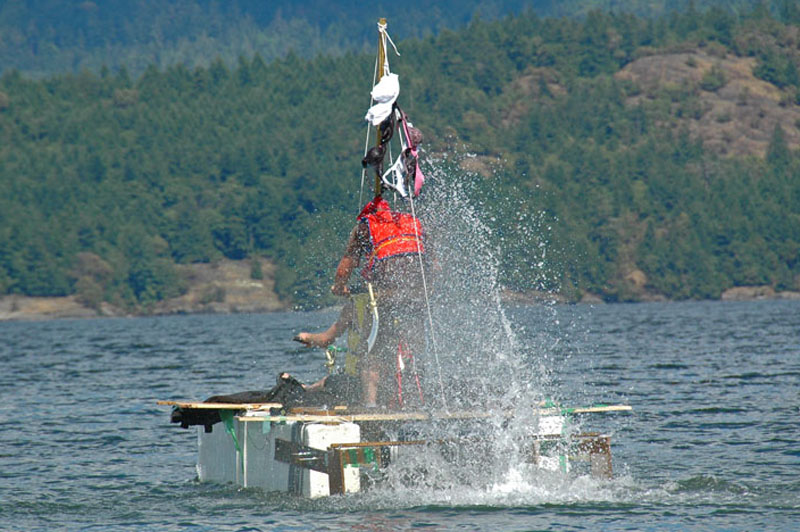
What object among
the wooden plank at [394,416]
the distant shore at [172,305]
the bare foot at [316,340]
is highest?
the distant shore at [172,305]

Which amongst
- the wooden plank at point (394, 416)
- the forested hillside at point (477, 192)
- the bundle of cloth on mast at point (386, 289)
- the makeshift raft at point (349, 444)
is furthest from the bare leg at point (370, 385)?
the forested hillside at point (477, 192)

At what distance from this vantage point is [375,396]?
14.7m

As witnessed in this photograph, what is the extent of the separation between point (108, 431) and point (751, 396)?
1338 cm

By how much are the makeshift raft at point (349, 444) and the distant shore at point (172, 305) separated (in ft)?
416

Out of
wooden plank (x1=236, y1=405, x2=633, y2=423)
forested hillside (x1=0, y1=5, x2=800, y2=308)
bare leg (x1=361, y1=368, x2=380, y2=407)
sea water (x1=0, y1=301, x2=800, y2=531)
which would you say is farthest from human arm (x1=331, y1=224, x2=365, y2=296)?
forested hillside (x1=0, y1=5, x2=800, y2=308)

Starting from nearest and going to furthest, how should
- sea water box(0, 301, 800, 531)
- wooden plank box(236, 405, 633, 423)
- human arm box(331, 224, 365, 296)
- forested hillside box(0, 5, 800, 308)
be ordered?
sea water box(0, 301, 800, 531), wooden plank box(236, 405, 633, 423), human arm box(331, 224, 365, 296), forested hillside box(0, 5, 800, 308)

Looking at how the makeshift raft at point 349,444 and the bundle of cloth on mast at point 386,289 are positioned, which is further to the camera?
the bundle of cloth on mast at point 386,289

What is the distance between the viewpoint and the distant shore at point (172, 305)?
474ft

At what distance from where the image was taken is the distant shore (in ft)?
474

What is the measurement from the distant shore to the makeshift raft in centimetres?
12680

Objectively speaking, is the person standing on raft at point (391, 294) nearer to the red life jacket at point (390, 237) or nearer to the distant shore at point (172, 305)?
the red life jacket at point (390, 237)

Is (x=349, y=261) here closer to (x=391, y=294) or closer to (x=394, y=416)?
(x=391, y=294)

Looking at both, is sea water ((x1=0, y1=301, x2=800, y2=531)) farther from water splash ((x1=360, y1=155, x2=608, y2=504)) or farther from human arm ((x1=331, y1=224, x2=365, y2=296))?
human arm ((x1=331, y1=224, x2=365, y2=296))

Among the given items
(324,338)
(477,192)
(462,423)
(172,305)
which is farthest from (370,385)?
(172,305)
